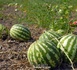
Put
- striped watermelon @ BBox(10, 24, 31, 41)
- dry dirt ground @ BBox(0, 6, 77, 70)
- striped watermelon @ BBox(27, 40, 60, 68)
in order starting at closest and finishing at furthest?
1. striped watermelon @ BBox(27, 40, 60, 68)
2. dry dirt ground @ BBox(0, 6, 77, 70)
3. striped watermelon @ BBox(10, 24, 31, 41)

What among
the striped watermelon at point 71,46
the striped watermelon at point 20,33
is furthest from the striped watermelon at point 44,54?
the striped watermelon at point 20,33

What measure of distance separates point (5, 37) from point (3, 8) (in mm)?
4445

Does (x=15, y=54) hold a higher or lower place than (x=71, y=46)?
lower

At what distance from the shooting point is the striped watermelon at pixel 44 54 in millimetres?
4055

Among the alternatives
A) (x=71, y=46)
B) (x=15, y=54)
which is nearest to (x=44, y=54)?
(x=71, y=46)

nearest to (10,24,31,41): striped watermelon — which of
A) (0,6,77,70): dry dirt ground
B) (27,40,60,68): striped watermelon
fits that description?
(0,6,77,70): dry dirt ground

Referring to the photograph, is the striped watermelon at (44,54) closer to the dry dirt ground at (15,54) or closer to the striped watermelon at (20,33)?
the dry dirt ground at (15,54)

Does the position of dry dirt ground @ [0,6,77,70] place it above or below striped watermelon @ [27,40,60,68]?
below

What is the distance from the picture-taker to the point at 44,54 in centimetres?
405

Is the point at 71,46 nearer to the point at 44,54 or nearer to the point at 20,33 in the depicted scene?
the point at 44,54

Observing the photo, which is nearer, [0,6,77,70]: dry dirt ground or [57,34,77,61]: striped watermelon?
[57,34,77,61]: striped watermelon

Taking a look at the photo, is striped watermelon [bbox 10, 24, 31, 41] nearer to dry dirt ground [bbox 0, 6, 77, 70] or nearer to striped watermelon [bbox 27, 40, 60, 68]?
dry dirt ground [bbox 0, 6, 77, 70]

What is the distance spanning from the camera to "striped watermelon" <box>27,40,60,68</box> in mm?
4055

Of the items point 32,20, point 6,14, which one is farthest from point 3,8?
point 32,20
